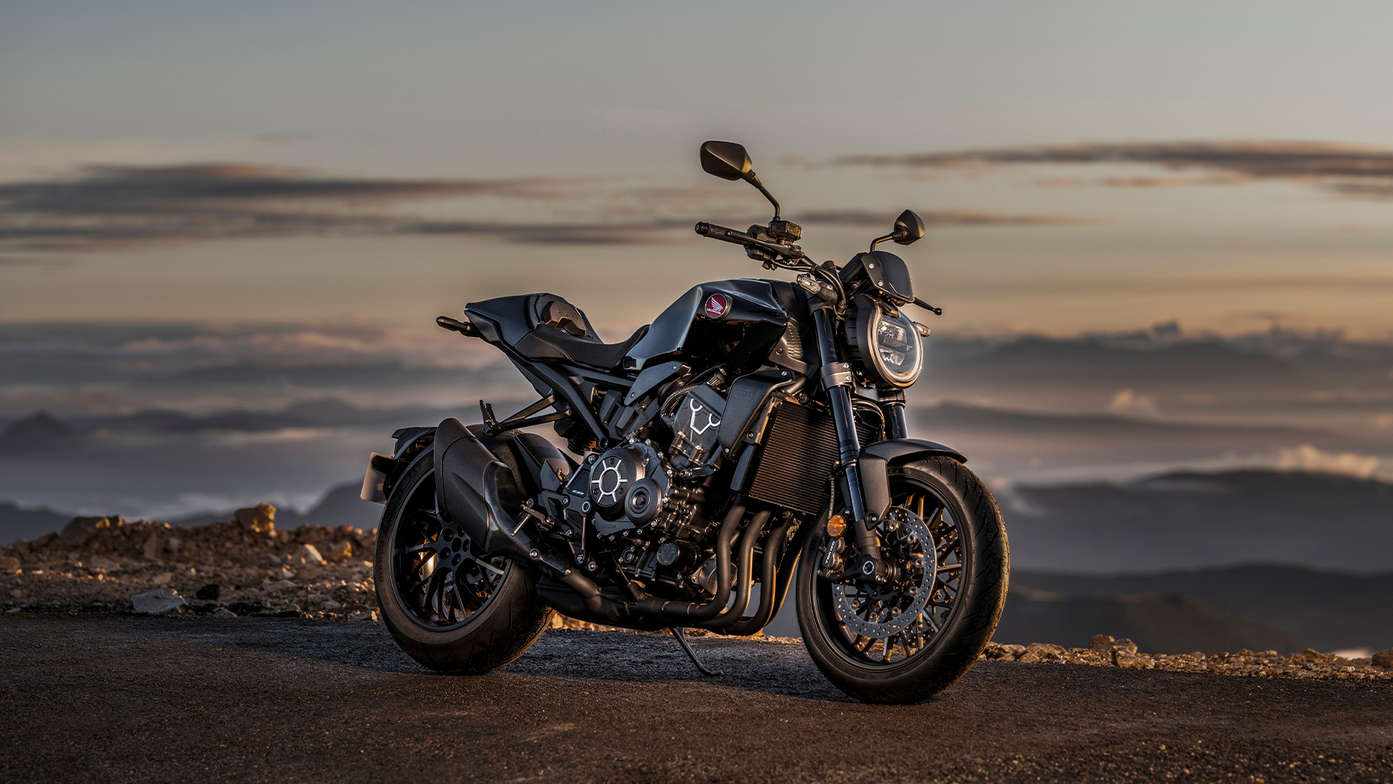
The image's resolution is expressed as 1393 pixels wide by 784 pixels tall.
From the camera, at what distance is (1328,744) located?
19.9ft

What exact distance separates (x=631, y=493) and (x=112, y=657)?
11.1 ft

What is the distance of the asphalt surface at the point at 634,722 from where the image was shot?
5.62 metres

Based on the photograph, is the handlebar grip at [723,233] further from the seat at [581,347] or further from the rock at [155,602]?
the rock at [155,602]

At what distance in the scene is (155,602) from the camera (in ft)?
35.5

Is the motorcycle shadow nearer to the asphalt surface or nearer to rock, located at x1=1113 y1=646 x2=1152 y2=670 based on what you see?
the asphalt surface

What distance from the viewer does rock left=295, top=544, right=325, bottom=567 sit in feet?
46.1

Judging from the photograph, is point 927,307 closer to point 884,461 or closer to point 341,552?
point 884,461

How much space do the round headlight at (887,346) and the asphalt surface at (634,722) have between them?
150cm

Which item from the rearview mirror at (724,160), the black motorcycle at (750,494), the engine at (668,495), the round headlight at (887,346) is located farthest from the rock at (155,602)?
the round headlight at (887,346)

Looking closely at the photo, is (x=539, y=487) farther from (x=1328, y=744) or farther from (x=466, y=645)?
(x=1328, y=744)

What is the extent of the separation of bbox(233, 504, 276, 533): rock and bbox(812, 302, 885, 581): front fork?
969cm

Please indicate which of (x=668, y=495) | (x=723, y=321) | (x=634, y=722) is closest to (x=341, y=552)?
(x=668, y=495)

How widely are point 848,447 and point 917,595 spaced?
727 millimetres

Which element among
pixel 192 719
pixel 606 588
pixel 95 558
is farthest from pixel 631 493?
pixel 95 558
